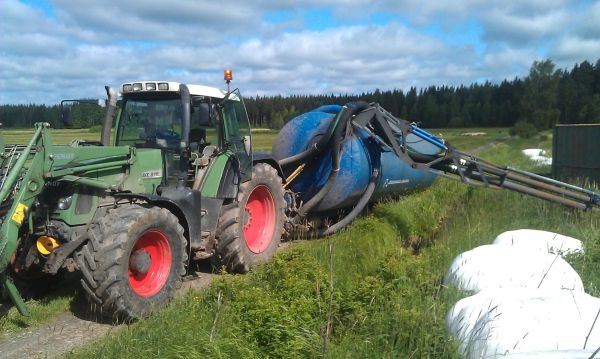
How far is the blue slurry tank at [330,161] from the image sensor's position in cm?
973

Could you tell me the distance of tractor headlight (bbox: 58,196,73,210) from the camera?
568cm

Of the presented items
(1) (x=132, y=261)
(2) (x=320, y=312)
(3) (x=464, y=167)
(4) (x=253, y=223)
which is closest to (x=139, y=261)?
(1) (x=132, y=261)

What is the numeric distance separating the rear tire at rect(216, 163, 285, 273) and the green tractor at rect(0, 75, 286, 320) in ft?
0.05

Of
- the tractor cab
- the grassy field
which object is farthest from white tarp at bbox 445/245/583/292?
the tractor cab

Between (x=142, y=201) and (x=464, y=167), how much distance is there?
5.38 metres

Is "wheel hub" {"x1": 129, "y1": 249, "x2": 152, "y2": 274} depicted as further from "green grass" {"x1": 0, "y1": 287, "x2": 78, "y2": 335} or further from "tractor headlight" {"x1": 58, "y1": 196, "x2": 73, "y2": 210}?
"green grass" {"x1": 0, "y1": 287, "x2": 78, "y2": 335}

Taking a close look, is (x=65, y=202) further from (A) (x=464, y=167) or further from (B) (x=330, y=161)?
(A) (x=464, y=167)

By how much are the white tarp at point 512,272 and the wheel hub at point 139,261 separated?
285cm

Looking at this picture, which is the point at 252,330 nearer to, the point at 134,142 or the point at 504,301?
the point at 504,301

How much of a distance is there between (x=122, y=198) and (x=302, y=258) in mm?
1985

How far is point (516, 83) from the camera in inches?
3204

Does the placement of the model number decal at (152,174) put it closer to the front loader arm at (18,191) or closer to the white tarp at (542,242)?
the front loader arm at (18,191)

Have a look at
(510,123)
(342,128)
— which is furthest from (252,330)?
(510,123)

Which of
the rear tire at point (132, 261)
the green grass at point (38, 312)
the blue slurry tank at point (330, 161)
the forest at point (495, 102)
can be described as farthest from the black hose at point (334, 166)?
the forest at point (495, 102)
